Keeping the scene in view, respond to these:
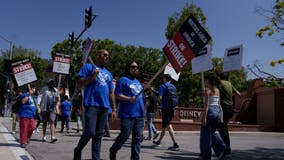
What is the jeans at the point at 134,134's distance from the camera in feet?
18.1

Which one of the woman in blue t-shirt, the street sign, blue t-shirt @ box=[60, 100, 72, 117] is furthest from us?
blue t-shirt @ box=[60, 100, 72, 117]

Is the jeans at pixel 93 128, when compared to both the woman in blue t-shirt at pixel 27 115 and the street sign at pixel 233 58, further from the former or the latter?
the street sign at pixel 233 58

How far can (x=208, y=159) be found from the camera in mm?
6070

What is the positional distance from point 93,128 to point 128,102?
2.53ft

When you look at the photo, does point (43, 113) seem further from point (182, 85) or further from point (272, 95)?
point (182, 85)

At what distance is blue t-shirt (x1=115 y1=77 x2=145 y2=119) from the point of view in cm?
564

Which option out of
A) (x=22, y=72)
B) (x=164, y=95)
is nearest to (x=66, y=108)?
(x=22, y=72)

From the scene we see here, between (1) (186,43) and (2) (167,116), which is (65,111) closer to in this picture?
(2) (167,116)

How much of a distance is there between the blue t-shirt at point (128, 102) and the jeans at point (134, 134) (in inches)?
3.4

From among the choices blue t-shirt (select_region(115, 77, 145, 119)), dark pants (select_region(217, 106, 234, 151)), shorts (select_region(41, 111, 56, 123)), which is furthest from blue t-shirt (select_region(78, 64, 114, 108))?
shorts (select_region(41, 111, 56, 123))

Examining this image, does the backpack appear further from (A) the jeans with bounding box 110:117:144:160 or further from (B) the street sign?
(A) the jeans with bounding box 110:117:144:160

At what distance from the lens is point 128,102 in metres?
5.71

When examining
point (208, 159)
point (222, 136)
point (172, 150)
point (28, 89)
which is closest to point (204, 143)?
point (208, 159)

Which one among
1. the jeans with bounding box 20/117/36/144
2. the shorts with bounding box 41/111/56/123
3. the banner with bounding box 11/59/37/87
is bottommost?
the jeans with bounding box 20/117/36/144
